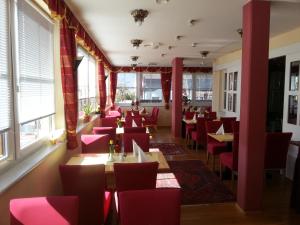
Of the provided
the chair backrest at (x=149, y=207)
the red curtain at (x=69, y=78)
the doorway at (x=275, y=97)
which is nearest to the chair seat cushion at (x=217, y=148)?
the doorway at (x=275, y=97)

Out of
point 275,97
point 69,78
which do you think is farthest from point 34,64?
point 275,97

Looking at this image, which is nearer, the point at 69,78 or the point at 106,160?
the point at 106,160

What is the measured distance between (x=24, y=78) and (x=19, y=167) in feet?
2.90

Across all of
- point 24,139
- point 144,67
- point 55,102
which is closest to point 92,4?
point 55,102

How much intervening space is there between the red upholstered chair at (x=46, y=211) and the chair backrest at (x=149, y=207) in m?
0.30

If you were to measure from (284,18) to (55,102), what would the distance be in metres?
3.58

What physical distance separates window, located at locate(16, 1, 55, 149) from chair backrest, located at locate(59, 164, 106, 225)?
71 centimetres

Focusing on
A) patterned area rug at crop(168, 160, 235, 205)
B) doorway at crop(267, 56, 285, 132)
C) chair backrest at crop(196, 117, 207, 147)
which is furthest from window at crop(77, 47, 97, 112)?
doorway at crop(267, 56, 285, 132)

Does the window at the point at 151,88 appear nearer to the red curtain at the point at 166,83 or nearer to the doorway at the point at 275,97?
the red curtain at the point at 166,83

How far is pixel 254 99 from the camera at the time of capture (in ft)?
10.9

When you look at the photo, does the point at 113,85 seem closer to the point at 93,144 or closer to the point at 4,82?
the point at 93,144

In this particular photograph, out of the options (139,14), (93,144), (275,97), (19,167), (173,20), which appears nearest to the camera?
(19,167)

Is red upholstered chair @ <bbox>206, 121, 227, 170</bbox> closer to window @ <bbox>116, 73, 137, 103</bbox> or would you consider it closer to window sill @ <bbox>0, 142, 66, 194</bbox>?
window sill @ <bbox>0, 142, 66, 194</bbox>

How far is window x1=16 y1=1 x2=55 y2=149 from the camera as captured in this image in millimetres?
2660
